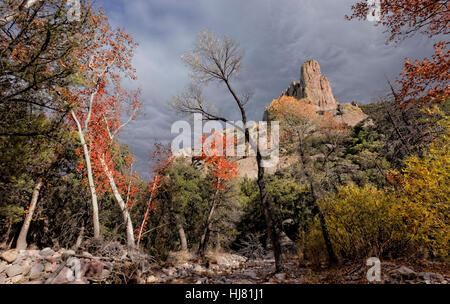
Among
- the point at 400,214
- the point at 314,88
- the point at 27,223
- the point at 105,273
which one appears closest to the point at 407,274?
the point at 400,214

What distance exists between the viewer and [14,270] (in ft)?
16.1

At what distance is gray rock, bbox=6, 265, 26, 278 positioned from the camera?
15.9 ft

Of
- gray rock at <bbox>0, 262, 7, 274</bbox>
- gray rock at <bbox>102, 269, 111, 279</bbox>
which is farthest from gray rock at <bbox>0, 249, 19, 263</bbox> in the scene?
gray rock at <bbox>102, 269, 111, 279</bbox>

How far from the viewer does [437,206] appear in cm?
412

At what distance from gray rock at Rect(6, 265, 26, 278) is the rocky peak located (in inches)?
2865

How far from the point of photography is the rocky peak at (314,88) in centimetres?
6838

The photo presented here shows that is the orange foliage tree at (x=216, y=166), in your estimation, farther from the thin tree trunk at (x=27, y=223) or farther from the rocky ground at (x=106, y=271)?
the thin tree trunk at (x=27, y=223)

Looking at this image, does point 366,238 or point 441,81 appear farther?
point 366,238

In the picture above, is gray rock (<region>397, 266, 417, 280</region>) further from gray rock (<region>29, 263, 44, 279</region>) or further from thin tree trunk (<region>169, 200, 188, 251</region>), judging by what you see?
thin tree trunk (<region>169, 200, 188, 251</region>)

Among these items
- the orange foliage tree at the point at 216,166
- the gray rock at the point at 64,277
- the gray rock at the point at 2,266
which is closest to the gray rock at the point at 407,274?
the gray rock at the point at 64,277
